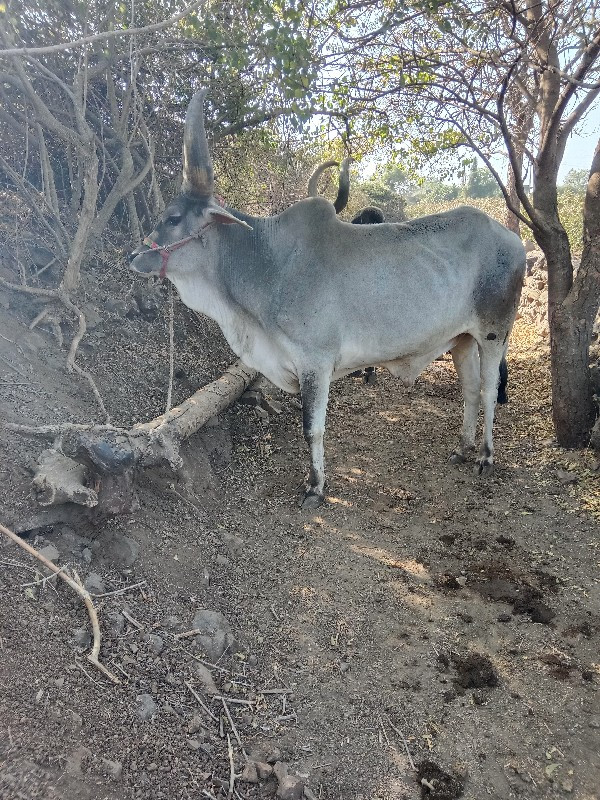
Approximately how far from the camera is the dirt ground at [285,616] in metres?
1.94

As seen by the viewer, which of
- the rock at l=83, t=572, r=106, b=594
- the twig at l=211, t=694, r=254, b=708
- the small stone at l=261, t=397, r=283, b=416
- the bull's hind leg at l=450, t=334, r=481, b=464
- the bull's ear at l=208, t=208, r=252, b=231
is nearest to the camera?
the twig at l=211, t=694, r=254, b=708

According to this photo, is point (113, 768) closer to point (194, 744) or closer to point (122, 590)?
point (194, 744)

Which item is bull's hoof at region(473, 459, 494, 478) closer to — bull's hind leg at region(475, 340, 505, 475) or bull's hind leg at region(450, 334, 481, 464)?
bull's hind leg at region(475, 340, 505, 475)

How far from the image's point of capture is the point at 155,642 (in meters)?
2.30

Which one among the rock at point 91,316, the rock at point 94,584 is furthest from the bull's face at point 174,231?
the rock at point 94,584

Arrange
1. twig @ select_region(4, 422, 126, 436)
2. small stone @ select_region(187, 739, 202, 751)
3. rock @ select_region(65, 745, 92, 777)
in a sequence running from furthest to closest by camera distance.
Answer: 1. twig @ select_region(4, 422, 126, 436)
2. small stone @ select_region(187, 739, 202, 751)
3. rock @ select_region(65, 745, 92, 777)

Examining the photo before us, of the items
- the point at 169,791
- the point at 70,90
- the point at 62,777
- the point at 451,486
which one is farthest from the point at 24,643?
the point at 70,90

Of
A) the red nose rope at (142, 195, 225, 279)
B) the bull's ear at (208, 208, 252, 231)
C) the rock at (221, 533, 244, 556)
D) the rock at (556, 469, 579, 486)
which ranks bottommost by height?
the rock at (221, 533, 244, 556)

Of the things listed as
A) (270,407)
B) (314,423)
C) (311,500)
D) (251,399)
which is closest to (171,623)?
(311,500)

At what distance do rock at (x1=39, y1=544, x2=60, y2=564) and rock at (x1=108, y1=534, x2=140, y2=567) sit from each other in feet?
0.95

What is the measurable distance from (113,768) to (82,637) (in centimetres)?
53

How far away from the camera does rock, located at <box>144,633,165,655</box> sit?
7.50 ft

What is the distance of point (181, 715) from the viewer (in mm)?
2068

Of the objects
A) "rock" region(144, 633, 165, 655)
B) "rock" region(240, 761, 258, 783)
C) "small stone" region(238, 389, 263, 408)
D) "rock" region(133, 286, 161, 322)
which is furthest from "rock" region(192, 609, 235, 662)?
"rock" region(133, 286, 161, 322)
